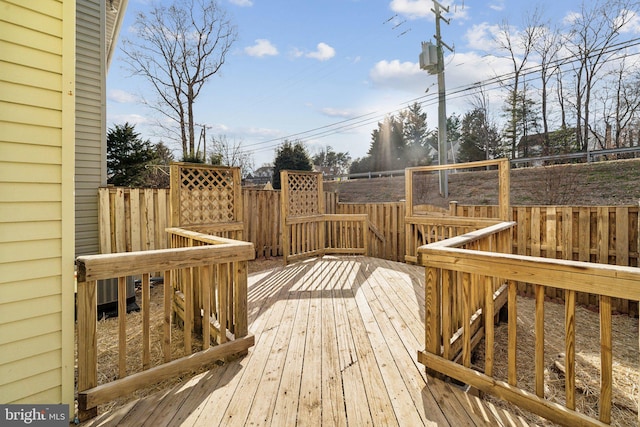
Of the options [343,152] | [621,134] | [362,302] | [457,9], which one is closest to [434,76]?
[457,9]

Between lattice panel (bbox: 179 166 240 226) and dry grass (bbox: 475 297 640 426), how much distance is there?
11.7ft

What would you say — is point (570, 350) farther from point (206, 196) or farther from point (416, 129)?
point (416, 129)

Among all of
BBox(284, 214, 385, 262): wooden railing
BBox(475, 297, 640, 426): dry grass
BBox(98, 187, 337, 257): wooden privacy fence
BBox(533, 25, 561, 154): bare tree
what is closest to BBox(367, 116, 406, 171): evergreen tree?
BBox(533, 25, 561, 154): bare tree

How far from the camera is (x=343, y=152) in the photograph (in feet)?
102

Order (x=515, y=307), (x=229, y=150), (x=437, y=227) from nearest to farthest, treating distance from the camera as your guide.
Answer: (x=515, y=307) → (x=437, y=227) → (x=229, y=150)

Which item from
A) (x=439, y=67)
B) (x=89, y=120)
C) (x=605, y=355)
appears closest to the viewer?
(x=605, y=355)

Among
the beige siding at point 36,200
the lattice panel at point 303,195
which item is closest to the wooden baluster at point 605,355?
the beige siding at point 36,200

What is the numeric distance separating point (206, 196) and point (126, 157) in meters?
9.75

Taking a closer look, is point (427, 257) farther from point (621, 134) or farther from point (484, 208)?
point (621, 134)

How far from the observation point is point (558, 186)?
9852 mm

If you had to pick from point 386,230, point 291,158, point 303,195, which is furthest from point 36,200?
point 291,158

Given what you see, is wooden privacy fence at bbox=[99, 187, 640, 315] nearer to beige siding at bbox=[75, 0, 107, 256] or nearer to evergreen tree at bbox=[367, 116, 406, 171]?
beige siding at bbox=[75, 0, 107, 256]

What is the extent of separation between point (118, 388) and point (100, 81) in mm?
4577

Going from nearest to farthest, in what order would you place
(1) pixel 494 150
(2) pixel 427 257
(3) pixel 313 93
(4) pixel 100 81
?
(2) pixel 427 257
(4) pixel 100 81
(3) pixel 313 93
(1) pixel 494 150
